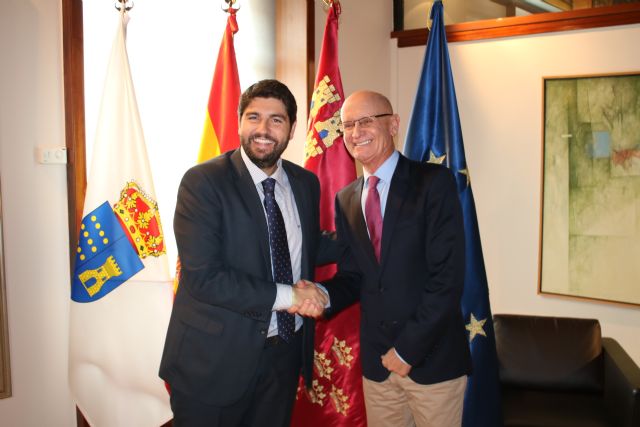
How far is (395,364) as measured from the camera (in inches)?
76.0

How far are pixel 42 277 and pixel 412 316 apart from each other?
1.52 m

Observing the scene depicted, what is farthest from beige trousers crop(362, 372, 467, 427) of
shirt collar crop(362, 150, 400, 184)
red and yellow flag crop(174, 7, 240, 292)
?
red and yellow flag crop(174, 7, 240, 292)

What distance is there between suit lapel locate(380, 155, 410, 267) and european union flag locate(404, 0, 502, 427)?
0.65 meters

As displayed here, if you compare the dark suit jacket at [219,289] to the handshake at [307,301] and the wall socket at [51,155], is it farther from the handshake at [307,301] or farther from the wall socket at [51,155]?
the wall socket at [51,155]

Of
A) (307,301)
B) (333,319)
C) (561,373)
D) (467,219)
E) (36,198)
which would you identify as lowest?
(561,373)

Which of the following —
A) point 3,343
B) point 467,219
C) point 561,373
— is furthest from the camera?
point 561,373

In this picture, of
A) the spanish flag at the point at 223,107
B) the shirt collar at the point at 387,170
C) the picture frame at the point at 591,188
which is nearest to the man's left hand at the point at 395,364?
the shirt collar at the point at 387,170

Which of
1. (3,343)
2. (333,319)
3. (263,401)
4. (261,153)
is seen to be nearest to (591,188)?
(333,319)

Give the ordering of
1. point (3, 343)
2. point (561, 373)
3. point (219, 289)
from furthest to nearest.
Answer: point (561, 373), point (3, 343), point (219, 289)

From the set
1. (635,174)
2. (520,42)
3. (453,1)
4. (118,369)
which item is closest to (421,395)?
(118,369)

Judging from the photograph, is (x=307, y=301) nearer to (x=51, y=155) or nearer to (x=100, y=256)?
(x=100, y=256)

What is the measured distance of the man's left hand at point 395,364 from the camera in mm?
1915

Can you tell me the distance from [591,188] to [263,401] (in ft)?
8.25

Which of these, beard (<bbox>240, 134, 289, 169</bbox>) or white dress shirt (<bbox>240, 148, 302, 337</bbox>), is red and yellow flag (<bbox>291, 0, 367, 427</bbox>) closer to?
white dress shirt (<bbox>240, 148, 302, 337</bbox>)
